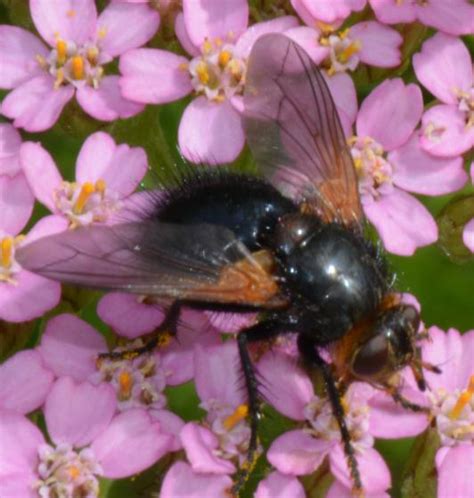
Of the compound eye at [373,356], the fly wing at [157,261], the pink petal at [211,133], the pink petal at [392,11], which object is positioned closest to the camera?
the fly wing at [157,261]

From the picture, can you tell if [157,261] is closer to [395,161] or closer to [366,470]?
[366,470]

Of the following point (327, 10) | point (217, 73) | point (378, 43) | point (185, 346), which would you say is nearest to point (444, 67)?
point (378, 43)

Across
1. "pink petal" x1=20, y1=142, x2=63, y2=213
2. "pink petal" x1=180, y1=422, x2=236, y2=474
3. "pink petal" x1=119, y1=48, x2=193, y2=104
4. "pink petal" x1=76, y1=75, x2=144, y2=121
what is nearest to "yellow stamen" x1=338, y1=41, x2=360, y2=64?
"pink petal" x1=119, y1=48, x2=193, y2=104

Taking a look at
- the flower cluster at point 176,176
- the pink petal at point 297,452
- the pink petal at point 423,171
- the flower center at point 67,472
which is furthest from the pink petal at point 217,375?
the pink petal at point 423,171

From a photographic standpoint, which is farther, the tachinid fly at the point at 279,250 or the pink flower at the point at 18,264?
the pink flower at the point at 18,264

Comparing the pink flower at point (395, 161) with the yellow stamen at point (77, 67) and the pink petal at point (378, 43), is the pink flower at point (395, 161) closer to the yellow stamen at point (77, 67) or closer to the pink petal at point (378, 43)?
the pink petal at point (378, 43)

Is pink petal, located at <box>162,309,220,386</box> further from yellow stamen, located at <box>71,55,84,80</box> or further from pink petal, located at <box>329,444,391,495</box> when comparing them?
yellow stamen, located at <box>71,55,84,80</box>
